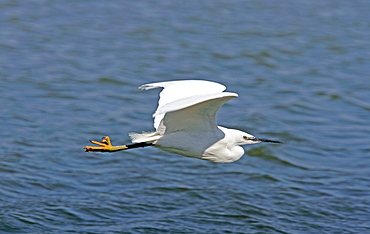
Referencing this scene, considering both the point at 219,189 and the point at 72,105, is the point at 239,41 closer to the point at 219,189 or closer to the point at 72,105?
the point at 72,105

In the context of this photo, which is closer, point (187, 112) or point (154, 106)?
point (187, 112)

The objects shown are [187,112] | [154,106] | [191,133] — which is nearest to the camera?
[187,112]

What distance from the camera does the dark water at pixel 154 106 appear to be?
32.2 feet

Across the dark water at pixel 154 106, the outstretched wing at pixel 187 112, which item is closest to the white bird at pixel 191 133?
the outstretched wing at pixel 187 112

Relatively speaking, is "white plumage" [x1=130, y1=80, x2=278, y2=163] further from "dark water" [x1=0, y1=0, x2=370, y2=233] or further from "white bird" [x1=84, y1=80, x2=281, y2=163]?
"dark water" [x1=0, y1=0, x2=370, y2=233]

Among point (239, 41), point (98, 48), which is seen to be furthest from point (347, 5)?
point (98, 48)

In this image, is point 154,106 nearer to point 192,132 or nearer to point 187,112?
point 192,132

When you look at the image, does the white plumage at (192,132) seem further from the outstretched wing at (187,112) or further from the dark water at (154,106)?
the dark water at (154,106)

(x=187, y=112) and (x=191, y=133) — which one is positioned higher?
(x=187, y=112)

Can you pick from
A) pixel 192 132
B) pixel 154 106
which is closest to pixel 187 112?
pixel 192 132

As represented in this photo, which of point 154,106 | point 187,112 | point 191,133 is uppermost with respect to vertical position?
point 187,112

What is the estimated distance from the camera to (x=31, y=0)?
757 inches

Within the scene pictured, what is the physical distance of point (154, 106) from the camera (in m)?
13.5

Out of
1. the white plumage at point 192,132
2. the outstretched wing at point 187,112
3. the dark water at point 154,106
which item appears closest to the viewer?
the outstretched wing at point 187,112
